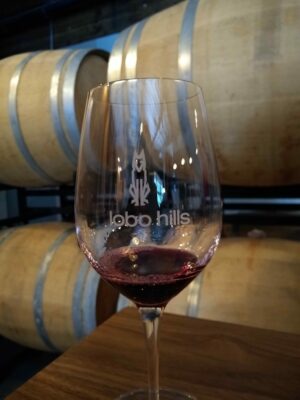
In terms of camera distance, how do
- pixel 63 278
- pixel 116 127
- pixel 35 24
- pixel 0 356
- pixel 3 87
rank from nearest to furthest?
pixel 116 127 → pixel 63 278 → pixel 3 87 → pixel 0 356 → pixel 35 24

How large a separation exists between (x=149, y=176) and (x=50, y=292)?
698 mm

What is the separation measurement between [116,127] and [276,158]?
46cm

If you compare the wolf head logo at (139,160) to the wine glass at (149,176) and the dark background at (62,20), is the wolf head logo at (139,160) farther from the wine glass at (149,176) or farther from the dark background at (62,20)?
the dark background at (62,20)

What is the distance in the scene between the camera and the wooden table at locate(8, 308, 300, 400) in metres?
0.36

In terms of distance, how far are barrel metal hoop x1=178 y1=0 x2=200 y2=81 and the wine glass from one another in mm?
417

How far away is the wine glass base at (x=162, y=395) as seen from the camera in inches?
13.4

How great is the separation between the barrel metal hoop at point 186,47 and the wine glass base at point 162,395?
52cm

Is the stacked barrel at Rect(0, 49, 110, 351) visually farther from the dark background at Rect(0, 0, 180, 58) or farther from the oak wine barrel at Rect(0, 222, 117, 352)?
the dark background at Rect(0, 0, 180, 58)

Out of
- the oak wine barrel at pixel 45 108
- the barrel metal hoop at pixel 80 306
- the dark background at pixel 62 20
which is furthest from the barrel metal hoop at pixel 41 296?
the dark background at pixel 62 20

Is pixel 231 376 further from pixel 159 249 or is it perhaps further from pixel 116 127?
pixel 116 127

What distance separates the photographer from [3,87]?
1.05 meters

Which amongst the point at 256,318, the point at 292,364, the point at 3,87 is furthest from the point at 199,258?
the point at 3,87

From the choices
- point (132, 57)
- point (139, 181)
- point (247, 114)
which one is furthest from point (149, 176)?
point (132, 57)

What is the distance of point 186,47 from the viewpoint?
71 cm
